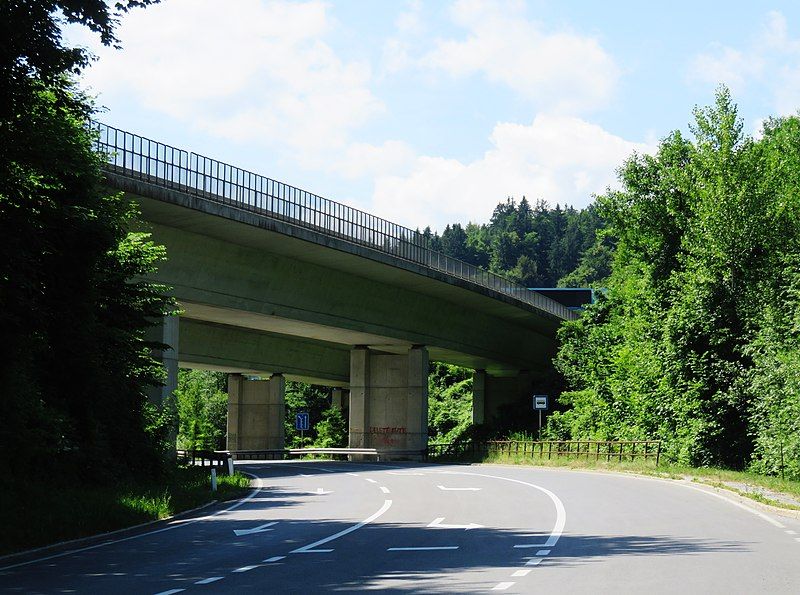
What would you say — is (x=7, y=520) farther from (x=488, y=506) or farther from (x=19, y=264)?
(x=488, y=506)

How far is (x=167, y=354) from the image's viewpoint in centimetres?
3747

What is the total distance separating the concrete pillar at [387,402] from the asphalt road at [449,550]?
31.2m

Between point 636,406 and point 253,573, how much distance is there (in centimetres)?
3483

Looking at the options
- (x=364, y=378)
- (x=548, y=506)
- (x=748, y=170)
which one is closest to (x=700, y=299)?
(x=748, y=170)

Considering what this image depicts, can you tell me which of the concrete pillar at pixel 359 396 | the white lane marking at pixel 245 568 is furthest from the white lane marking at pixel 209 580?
the concrete pillar at pixel 359 396

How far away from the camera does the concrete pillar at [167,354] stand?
121ft

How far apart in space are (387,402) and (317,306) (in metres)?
13.9

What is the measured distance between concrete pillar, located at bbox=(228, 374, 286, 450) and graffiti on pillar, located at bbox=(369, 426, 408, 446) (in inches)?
626

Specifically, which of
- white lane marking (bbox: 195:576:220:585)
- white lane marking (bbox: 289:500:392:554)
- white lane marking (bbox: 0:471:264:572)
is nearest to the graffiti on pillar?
white lane marking (bbox: 0:471:264:572)

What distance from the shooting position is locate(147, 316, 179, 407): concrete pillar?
36750 mm

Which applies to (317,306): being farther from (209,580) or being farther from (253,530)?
(209,580)

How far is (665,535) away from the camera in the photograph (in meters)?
16.7

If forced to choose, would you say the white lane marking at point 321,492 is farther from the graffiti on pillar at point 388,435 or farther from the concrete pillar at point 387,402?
the graffiti on pillar at point 388,435

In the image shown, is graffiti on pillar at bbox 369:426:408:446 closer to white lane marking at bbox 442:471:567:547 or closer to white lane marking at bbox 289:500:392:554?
white lane marking at bbox 442:471:567:547
